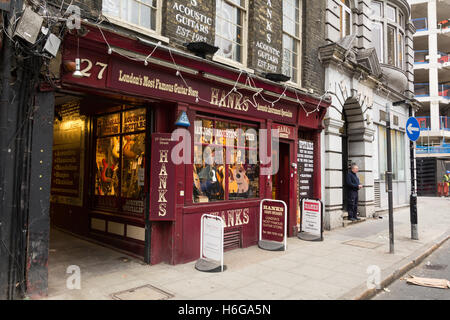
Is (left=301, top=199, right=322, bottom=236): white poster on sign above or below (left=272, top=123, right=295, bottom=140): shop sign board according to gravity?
below

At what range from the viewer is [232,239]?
784cm

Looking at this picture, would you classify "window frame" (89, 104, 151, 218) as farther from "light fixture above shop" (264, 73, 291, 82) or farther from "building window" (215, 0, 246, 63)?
"light fixture above shop" (264, 73, 291, 82)

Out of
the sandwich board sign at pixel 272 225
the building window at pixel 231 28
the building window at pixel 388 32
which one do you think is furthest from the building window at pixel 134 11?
the building window at pixel 388 32

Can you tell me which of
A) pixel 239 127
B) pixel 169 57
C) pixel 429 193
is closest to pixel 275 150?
pixel 239 127

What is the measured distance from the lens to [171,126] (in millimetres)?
6770

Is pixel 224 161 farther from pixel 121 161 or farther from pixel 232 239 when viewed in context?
pixel 121 161

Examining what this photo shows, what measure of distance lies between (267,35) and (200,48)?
9.82ft

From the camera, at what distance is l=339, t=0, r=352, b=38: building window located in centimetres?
1289

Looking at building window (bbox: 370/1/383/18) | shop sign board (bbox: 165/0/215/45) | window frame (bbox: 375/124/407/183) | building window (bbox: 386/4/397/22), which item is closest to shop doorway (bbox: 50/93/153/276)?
shop sign board (bbox: 165/0/215/45)

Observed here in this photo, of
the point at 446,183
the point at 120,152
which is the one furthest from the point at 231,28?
the point at 446,183

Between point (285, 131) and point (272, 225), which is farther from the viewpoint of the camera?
point (285, 131)

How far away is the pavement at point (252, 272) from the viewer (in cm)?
502

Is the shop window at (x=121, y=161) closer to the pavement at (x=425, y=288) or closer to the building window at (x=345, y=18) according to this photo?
the pavement at (x=425, y=288)

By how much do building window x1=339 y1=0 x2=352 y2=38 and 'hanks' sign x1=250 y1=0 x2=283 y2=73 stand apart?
4.52 metres
